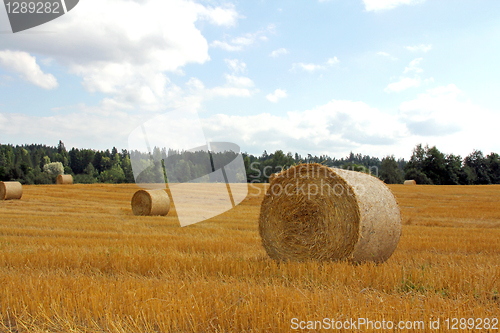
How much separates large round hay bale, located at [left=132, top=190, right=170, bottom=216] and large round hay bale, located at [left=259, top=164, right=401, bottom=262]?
31.8 feet

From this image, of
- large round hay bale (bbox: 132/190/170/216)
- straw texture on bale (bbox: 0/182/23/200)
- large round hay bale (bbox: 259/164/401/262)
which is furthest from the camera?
straw texture on bale (bbox: 0/182/23/200)

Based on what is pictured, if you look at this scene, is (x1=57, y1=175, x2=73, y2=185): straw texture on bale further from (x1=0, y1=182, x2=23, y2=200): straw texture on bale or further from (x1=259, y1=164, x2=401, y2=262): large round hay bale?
(x1=259, y1=164, x2=401, y2=262): large round hay bale

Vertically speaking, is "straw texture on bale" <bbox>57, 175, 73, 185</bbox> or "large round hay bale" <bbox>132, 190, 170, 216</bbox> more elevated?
"straw texture on bale" <bbox>57, 175, 73, 185</bbox>

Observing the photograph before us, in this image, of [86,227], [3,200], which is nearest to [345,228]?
[86,227]

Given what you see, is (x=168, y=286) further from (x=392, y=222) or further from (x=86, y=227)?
(x=86, y=227)

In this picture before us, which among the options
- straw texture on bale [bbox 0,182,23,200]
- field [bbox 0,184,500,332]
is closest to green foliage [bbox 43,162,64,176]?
straw texture on bale [bbox 0,182,23,200]

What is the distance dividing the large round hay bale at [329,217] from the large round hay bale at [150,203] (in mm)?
9704

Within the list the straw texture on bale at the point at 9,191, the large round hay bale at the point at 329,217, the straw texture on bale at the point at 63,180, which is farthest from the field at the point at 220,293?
the straw texture on bale at the point at 63,180

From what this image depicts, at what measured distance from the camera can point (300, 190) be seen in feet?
21.8

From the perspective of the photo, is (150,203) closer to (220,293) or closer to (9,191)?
(220,293)

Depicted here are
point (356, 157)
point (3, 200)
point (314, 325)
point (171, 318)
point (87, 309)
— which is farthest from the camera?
point (356, 157)

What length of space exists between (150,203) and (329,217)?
11029 millimetres

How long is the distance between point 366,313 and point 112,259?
14.1ft

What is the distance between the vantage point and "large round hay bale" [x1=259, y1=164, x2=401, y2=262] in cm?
585
